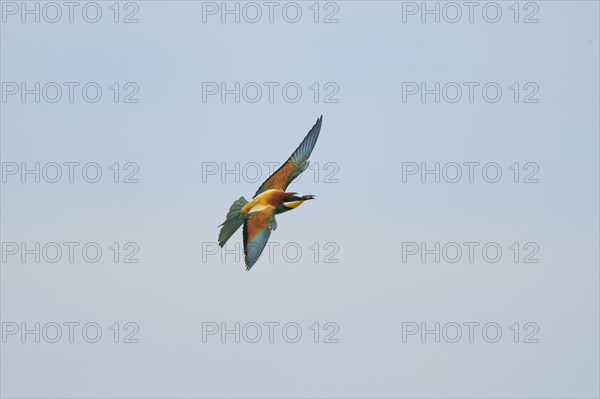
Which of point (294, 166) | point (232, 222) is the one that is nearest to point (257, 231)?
point (232, 222)

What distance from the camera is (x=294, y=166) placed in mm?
22922

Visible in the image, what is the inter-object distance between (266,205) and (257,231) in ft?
2.27

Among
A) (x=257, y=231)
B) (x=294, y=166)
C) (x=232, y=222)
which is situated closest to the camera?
(x=257, y=231)

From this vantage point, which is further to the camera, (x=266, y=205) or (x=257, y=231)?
(x=266, y=205)

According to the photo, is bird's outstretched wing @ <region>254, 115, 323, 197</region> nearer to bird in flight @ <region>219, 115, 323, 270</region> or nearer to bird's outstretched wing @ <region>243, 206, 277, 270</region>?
bird in flight @ <region>219, 115, 323, 270</region>

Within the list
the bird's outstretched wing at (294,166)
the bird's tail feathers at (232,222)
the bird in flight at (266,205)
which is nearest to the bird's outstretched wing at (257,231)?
the bird in flight at (266,205)

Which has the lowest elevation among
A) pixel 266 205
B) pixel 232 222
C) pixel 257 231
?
pixel 257 231

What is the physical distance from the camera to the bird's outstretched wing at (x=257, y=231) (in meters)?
21.1

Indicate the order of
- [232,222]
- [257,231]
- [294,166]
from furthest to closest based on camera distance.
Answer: [294,166], [232,222], [257,231]

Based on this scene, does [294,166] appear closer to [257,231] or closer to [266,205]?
[266,205]

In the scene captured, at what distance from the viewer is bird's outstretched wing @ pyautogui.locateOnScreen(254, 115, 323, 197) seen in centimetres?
2284

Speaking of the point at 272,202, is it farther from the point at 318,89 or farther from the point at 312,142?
the point at 318,89

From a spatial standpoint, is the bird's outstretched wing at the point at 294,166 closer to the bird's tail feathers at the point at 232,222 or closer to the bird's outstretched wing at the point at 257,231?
the bird's tail feathers at the point at 232,222

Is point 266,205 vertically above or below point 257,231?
above
